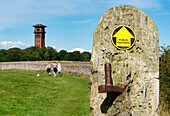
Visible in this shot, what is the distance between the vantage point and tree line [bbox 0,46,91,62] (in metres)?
75.4

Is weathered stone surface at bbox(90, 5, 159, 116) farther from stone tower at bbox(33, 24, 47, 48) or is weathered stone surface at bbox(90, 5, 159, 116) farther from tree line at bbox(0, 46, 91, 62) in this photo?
stone tower at bbox(33, 24, 47, 48)

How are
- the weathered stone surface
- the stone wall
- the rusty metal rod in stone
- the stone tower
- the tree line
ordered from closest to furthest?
the rusty metal rod in stone, the weathered stone surface, the stone wall, the tree line, the stone tower

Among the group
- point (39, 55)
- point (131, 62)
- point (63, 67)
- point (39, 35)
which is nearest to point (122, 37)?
point (131, 62)

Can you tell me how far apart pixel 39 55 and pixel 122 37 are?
87133 mm

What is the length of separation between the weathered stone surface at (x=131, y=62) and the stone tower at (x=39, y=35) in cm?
12973

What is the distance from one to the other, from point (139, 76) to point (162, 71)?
192 inches

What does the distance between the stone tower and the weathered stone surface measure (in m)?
130

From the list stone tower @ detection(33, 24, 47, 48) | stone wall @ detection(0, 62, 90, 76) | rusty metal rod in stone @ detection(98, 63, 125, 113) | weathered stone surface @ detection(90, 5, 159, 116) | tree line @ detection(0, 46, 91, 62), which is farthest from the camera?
stone tower @ detection(33, 24, 47, 48)

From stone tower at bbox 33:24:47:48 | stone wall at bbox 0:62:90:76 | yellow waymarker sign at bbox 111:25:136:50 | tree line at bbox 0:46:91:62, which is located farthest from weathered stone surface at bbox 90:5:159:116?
stone tower at bbox 33:24:47:48

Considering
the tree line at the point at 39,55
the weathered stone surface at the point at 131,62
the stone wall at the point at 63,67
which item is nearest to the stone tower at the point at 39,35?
the tree line at the point at 39,55

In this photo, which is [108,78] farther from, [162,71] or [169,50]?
[169,50]

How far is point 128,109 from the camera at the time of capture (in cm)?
244

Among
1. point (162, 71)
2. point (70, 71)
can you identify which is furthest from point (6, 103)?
point (70, 71)

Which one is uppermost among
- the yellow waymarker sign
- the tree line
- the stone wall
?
the tree line
